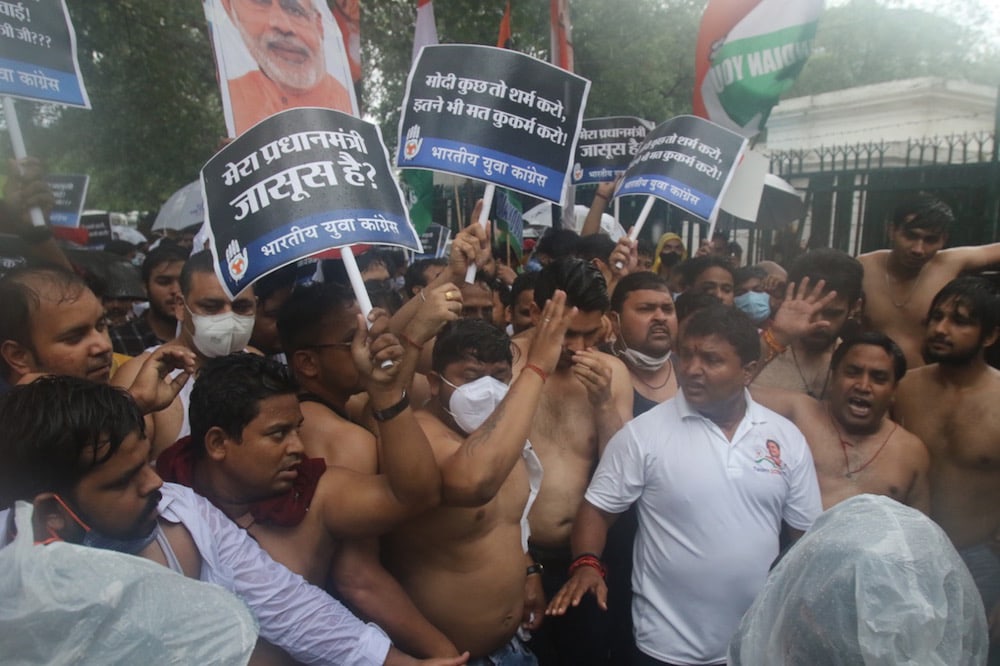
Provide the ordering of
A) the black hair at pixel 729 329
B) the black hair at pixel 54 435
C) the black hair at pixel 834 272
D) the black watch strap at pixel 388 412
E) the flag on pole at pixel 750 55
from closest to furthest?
the black hair at pixel 54 435, the black watch strap at pixel 388 412, the black hair at pixel 729 329, the black hair at pixel 834 272, the flag on pole at pixel 750 55

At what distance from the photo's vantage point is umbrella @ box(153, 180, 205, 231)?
7.48 metres

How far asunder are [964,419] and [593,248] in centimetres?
306

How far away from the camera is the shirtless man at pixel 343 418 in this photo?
2371 mm

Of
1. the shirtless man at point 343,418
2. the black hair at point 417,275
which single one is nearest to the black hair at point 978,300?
the shirtless man at point 343,418

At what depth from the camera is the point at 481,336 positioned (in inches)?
109

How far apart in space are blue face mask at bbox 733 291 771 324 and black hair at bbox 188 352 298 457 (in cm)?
359

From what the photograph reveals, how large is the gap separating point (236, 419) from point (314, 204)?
0.69 m

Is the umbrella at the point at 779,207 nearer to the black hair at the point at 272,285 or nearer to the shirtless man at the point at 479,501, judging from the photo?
the black hair at the point at 272,285

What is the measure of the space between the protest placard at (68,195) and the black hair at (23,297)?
8475mm

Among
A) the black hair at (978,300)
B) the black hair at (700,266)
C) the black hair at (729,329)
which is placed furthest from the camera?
the black hair at (700,266)

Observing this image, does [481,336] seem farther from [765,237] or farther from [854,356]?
[765,237]

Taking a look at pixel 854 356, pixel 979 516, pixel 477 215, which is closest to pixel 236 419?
pixel 477 215

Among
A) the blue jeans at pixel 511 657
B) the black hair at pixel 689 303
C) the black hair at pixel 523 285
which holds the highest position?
the black hair at pixel 523 285

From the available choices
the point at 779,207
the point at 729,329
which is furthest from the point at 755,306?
the point at 779,207
